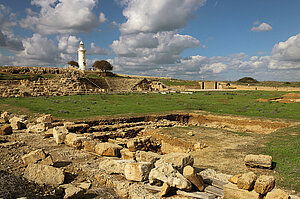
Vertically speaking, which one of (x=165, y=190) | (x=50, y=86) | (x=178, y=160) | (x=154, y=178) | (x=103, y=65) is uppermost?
(x=103, y=65)

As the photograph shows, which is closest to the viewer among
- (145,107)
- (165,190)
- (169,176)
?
(165,190)

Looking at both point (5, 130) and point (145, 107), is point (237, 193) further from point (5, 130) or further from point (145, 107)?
point (145, 107)

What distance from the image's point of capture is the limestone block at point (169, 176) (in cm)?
503

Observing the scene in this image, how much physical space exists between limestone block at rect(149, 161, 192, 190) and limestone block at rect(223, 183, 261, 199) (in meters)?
0.89

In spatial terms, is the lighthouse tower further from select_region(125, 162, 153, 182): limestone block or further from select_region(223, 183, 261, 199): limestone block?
select_region(223, 183, 261, 199): limestone block

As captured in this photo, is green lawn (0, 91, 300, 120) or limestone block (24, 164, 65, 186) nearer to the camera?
limestone block (24, 164, 65, 186)

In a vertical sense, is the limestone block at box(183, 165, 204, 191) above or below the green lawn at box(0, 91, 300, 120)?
below

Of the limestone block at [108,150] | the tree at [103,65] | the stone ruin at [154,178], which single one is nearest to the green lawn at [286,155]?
the stone ruin at [154,178]

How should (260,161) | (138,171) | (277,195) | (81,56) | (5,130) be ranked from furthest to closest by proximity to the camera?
(81,56), (5,130), (260,161), (138,171), (277,195)

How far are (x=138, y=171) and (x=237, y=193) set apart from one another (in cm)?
263

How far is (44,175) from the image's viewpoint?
19.7 feet

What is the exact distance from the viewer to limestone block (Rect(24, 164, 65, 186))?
235 inches

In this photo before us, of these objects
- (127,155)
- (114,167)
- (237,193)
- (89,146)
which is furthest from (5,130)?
(237,193)

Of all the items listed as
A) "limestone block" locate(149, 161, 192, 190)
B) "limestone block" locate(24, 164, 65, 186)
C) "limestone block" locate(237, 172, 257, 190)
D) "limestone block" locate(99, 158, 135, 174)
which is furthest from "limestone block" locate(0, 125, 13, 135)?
"limestone block" locate(237, 172, 257, 190)
